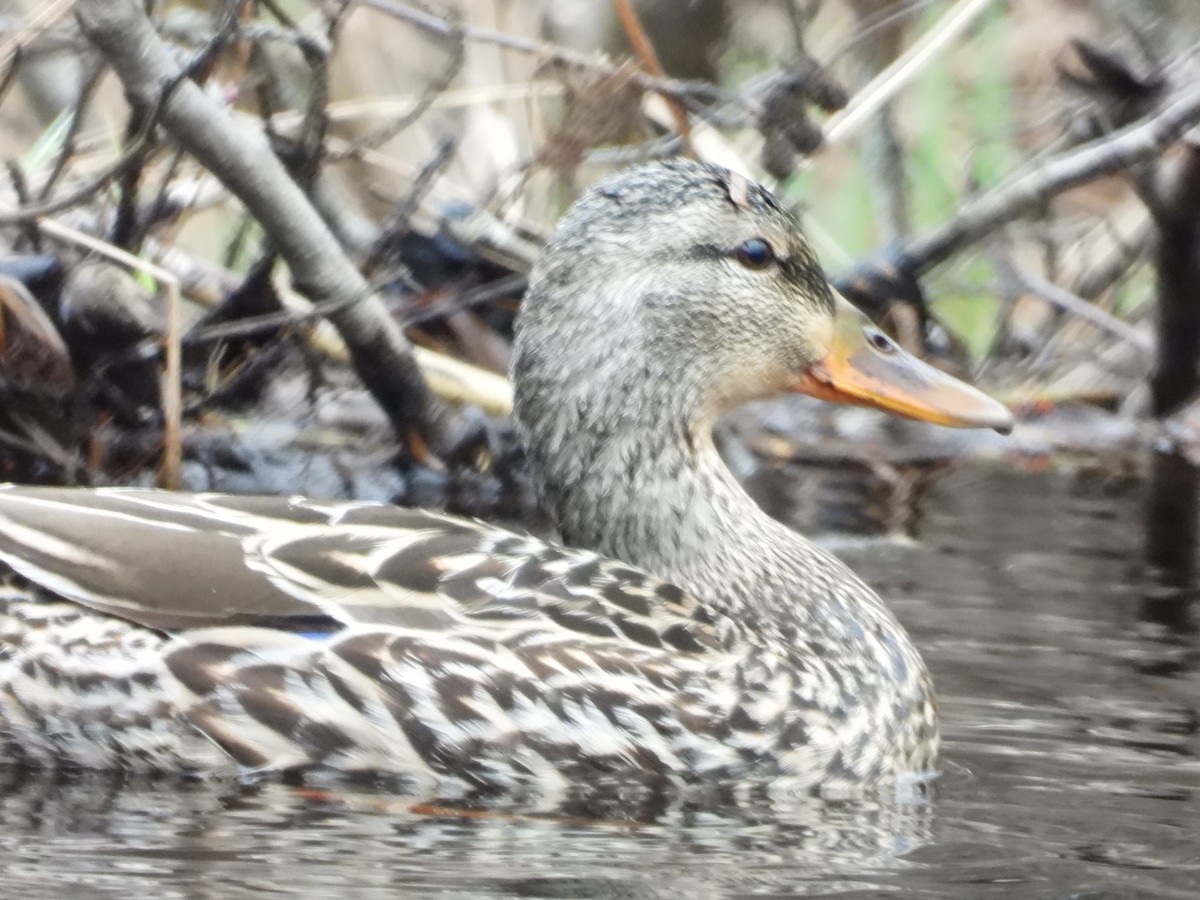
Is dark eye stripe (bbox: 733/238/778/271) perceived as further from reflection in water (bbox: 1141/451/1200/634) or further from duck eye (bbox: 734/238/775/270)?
reflection in water (bbox: 1141/451/1200/634)

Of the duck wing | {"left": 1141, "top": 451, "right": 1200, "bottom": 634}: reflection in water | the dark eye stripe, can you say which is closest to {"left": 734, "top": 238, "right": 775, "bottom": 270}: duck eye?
the dark eye stripe

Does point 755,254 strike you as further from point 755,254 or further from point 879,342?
point 879,342

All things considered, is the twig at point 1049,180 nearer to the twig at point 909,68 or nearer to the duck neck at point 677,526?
the twig at point 909,68

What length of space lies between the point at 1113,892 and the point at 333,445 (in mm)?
3710

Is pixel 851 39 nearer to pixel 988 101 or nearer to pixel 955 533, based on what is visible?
pixel 955 533

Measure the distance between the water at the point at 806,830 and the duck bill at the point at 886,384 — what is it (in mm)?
595

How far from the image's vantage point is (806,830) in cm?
337

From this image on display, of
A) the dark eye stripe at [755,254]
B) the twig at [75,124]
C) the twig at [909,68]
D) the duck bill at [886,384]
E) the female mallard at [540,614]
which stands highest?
the twig at [909,68]

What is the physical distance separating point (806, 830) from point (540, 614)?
63 centimetres

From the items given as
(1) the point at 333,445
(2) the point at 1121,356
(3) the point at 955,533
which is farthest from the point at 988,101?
(1) the point at 333,445

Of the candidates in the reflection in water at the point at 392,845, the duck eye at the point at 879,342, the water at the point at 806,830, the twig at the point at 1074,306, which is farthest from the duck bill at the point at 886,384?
the twig at the point at 1074,306

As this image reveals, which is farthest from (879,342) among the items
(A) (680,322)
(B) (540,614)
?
(B) (540,614)

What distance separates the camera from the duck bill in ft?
14.4

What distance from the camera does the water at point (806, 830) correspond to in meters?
2.94
